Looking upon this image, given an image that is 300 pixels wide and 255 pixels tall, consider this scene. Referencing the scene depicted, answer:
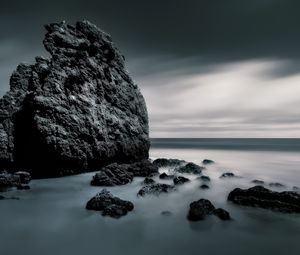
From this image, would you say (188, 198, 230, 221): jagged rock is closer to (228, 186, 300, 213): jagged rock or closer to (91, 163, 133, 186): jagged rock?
(228, 186, 300, 213): jagged rock

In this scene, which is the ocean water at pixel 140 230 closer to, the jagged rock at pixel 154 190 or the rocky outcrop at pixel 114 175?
the jagged rock at pixel 154 190

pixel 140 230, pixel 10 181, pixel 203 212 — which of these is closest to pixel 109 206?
pixel 140 230

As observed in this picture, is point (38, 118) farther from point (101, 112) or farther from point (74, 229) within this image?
point (74, 229)

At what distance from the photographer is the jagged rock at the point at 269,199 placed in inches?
326

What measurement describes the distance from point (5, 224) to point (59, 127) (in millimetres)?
6907

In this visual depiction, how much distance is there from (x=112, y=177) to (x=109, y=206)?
14.4ft

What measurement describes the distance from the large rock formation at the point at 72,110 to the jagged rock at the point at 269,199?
7.93 meters

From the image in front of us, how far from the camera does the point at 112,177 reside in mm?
12234

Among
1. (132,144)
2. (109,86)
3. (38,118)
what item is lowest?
(132,144)

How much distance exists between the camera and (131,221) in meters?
7.36

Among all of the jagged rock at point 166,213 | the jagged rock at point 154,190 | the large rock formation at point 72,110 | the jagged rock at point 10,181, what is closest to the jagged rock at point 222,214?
the jagged rock at point 166,213

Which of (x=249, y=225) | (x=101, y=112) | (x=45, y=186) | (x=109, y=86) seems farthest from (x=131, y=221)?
(x=109, y=86)

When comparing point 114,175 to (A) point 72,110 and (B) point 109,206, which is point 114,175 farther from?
(B) point 109,206

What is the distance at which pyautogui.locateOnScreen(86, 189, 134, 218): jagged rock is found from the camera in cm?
771
